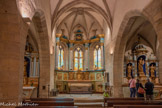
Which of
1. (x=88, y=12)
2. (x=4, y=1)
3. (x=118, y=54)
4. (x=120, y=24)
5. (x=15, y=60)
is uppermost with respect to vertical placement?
(x=88, y=12)

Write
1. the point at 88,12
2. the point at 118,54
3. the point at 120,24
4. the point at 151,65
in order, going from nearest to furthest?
the point at 120,24 → the point at 118,54 → the point at 151,65 → the point at 88,12

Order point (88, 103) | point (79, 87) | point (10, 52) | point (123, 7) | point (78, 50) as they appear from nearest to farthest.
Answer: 1. point (10, 52)
2. point (88, 103)
3. point (123, 7)
4. point (79, 87)
5. point (78, 50)

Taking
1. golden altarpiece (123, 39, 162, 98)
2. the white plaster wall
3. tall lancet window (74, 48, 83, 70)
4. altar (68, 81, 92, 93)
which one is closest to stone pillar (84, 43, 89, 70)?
tall lancet window (74, 48, 83, 70)

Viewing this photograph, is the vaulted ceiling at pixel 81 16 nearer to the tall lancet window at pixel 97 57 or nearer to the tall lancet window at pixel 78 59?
the tall lancet window at pixel 97 57

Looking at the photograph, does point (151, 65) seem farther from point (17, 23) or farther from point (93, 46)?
point (17, 23)

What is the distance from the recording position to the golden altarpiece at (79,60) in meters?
18.0

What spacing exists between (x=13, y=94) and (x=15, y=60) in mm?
1109

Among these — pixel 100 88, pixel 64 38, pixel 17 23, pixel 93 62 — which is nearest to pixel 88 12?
pixel 64 38

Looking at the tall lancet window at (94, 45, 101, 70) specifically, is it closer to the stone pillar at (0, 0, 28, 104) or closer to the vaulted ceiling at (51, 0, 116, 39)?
the vaulted ceiling at (51, 0, 116, 39)

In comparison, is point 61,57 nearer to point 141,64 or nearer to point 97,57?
point 97,57

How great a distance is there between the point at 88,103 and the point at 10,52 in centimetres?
586

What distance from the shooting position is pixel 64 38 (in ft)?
63.5

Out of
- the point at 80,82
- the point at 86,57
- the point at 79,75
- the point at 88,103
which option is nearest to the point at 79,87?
the point at 80,82

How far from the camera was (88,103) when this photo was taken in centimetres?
1007
